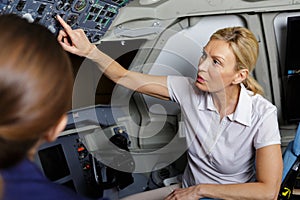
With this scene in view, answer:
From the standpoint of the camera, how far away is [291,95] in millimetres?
2953

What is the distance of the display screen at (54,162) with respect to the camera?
2059mm

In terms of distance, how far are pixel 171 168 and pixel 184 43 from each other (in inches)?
32.3

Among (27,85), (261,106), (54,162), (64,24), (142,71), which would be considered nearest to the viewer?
(27,85)

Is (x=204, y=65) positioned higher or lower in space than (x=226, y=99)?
higher

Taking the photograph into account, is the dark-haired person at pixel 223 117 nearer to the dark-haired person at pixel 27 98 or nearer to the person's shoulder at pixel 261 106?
the person's shoulder at pixel 261 106

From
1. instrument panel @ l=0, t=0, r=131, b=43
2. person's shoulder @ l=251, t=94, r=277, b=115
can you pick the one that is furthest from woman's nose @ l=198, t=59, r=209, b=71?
instrument panel @ l=0, t=0, r=131, b=43

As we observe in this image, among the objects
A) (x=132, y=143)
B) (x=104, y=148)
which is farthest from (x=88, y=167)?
(x=132, y=143)

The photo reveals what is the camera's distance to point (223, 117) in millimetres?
2064

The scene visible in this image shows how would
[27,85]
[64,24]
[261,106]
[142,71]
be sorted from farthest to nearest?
[142,71] < [261,106] < [64,24] < [27,85]

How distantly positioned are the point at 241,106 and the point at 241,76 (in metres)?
0.14

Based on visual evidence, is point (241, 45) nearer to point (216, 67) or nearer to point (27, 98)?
point (216, 67)

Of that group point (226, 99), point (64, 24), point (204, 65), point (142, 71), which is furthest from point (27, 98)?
point (142, 71)

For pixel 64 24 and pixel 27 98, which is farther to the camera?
pixel 64 24

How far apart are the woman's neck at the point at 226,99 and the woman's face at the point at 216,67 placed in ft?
0.17
